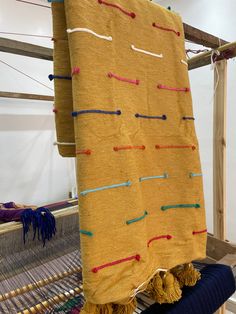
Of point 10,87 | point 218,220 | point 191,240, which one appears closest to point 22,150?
point 10,87

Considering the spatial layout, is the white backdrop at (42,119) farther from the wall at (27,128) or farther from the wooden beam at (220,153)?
the wooden beam at (220,153)

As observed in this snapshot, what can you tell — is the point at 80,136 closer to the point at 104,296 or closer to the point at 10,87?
the point at 104,296

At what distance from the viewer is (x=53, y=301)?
2.55 ft

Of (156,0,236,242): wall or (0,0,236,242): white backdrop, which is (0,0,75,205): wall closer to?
(0,0,236,242): white backdrop

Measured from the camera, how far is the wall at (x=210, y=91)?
71.0 inches

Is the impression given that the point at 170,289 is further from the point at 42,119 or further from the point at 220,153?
the point at 42,119

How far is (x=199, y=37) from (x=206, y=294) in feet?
2.75

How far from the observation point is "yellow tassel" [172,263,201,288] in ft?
2.14

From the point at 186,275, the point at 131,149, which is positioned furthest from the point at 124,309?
the point at 131,149

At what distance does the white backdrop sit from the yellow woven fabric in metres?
1.37

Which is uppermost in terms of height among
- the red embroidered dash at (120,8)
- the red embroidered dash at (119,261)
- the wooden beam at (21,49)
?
the wooden beam at (21,49)

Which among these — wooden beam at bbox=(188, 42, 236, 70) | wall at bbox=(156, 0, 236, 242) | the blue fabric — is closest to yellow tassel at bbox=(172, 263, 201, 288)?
the blue fabric

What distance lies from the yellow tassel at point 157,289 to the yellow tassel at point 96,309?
0.13m

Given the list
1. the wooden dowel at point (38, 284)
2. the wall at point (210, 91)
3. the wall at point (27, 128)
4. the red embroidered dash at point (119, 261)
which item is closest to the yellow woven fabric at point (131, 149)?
the red embroidered dash at point (119, 261)
